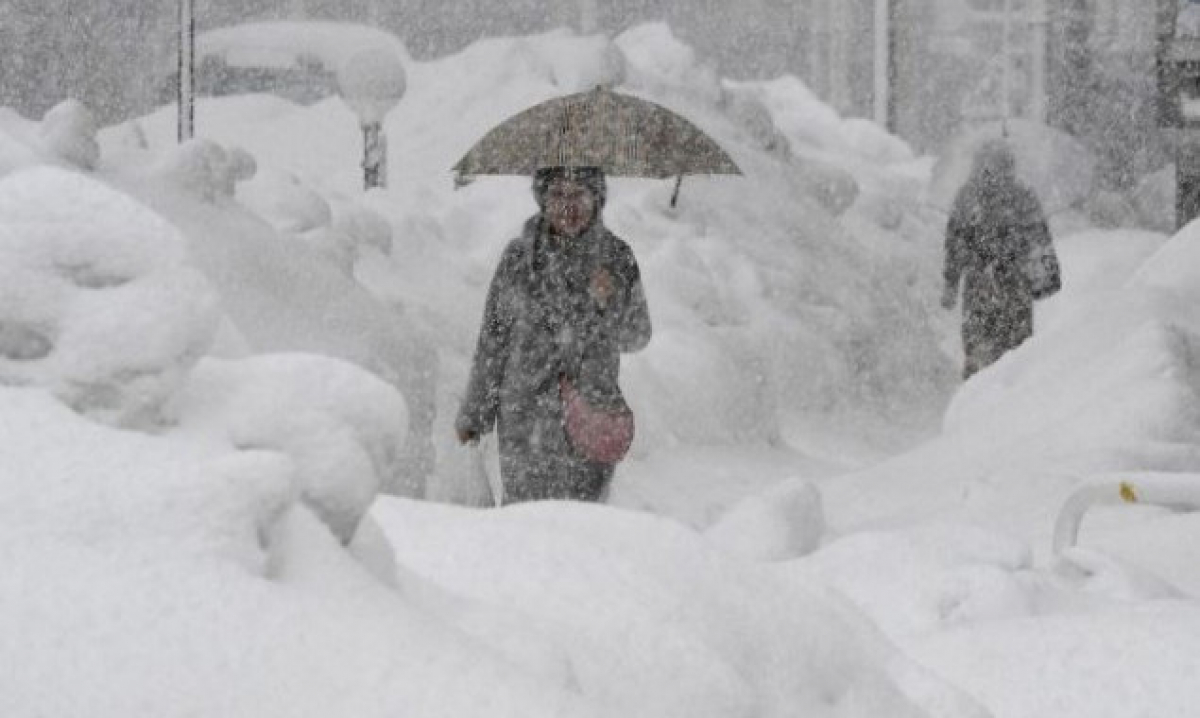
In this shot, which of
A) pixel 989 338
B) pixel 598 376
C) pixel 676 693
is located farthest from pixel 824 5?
pixel 676 693

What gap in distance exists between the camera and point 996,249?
11.1 meters

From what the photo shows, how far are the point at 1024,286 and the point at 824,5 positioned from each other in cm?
1835

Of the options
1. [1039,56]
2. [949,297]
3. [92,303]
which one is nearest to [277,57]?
[1039,56]

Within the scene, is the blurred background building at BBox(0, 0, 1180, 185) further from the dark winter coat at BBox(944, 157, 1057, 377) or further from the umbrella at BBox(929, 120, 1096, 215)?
the dark winter coat at BBox(944, 157, 1057, 377)

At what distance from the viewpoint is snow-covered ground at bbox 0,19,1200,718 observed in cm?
200

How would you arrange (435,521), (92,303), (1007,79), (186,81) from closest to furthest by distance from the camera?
(92,303) → (435,521) → (186,81) → (1007,79)

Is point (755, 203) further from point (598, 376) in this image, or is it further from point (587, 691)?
point (587, 691)

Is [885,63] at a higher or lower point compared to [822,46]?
higher

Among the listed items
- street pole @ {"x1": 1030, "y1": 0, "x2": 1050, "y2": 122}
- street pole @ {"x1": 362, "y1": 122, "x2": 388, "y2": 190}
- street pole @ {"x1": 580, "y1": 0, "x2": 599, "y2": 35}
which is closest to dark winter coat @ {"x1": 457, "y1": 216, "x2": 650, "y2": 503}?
→ street pole @ {"x1": 362, "y1": 122, "x2": 388, "y2": 190}

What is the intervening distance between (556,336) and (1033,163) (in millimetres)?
8518

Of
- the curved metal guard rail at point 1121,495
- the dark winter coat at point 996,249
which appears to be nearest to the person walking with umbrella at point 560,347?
the curved metal guard rail at point 1121,495

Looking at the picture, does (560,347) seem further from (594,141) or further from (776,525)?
(594,141)

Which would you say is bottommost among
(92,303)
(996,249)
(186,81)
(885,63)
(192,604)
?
(885,63)

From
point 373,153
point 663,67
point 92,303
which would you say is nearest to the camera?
point 92,303
